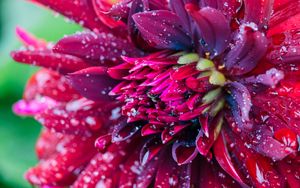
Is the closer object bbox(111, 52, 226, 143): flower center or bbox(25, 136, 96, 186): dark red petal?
bbox(111, 52, 226, 143): flower center

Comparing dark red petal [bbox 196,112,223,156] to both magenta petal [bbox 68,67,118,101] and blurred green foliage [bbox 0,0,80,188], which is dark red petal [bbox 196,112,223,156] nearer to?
magenta petal [bbox 68,67,118,101]

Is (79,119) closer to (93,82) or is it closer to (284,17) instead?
(93,82)

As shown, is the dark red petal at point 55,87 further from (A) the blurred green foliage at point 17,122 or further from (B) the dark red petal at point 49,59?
(A) the blurred green foliage at point 17,122

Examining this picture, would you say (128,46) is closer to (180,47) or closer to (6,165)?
(180,47)

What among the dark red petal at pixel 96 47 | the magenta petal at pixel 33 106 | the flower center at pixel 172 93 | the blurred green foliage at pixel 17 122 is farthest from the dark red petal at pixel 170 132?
the blurred green foliage at pixel 17 122

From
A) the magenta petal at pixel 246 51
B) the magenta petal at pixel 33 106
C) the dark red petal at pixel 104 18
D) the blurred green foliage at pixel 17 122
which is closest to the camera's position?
the magenta petal at pixel 246 51

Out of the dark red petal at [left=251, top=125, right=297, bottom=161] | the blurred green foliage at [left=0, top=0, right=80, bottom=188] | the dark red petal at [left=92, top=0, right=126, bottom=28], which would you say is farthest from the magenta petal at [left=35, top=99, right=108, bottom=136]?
the blurred green foliage at [left=0, top=0, right=80, bottom=188]

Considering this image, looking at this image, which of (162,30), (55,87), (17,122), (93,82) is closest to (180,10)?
(162,30)
